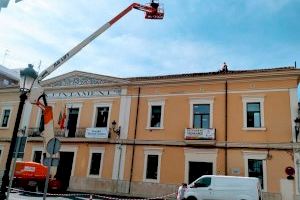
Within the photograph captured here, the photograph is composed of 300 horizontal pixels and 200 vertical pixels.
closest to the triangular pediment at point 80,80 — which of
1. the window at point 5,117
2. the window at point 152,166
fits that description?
the window at point 5,117

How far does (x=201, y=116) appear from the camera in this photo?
2323 centimetres

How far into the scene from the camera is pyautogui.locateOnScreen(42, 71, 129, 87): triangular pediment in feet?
88.3

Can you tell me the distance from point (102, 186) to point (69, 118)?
6.97 metres

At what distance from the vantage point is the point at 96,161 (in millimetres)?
25562

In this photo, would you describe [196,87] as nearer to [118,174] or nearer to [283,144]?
[283,144]

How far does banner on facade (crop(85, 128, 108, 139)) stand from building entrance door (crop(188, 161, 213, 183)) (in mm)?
7153

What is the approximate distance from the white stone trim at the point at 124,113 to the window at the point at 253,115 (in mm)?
9197

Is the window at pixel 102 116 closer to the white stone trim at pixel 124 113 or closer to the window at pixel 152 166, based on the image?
the white stone trim at pixel 124 113

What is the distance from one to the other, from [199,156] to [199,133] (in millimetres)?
1578

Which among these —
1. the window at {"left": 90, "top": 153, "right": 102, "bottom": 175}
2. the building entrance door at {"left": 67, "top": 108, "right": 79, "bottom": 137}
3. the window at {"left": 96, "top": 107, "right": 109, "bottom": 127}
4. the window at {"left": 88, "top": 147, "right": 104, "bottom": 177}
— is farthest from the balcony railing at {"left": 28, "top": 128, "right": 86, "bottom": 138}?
the window at {"left": 90, "top": 153, "right": 102, "bottom": 175}

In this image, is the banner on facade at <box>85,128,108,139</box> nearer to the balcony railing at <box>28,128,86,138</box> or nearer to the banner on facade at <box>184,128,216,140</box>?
the balcony railing at <box>28,128,86,138</box>

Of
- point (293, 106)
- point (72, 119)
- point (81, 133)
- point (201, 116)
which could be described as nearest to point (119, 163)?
point (81, 133)

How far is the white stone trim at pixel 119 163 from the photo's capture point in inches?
952

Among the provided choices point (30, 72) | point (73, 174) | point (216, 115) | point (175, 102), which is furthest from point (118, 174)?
point (30, 72)
